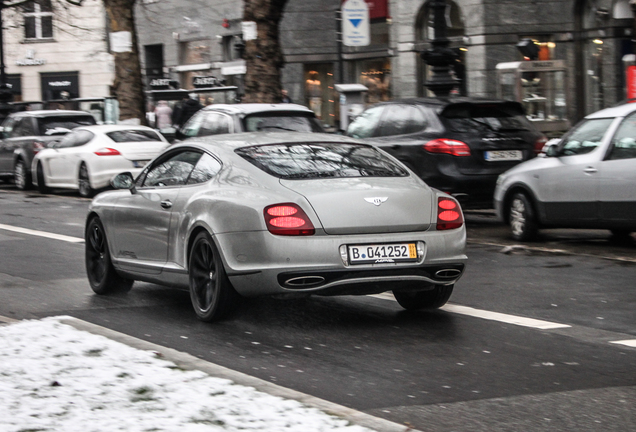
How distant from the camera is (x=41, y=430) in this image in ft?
14.7

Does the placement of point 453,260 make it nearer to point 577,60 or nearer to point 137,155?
point 137,155

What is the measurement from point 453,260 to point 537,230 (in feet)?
17.2

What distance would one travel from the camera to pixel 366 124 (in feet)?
49.5

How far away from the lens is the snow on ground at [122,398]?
4562mm

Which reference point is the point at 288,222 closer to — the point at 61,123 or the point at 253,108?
the point at 253,108

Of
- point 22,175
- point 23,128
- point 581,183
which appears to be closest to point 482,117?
point 581,183

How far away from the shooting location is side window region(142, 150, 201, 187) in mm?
8266

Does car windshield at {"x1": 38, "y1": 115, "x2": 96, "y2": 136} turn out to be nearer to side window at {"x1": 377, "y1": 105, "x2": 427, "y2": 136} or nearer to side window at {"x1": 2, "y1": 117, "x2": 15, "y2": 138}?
side window at {"x1": 2, "y1": 117, "x2": 15, "y2": 138}

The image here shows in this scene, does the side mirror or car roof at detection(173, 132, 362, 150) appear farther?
the side mirror

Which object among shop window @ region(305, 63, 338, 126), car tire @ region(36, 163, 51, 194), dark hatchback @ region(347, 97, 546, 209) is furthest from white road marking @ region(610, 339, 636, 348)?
shop window @ region(305, 63, 338, 126)

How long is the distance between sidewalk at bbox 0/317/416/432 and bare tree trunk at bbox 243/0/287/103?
54.1 feet

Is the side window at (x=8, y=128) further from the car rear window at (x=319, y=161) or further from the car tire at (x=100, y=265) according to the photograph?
the car rear window at (x=319, y=161)

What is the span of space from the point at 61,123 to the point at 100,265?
49.6 ft

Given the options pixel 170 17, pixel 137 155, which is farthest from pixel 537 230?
pixel 170 17
